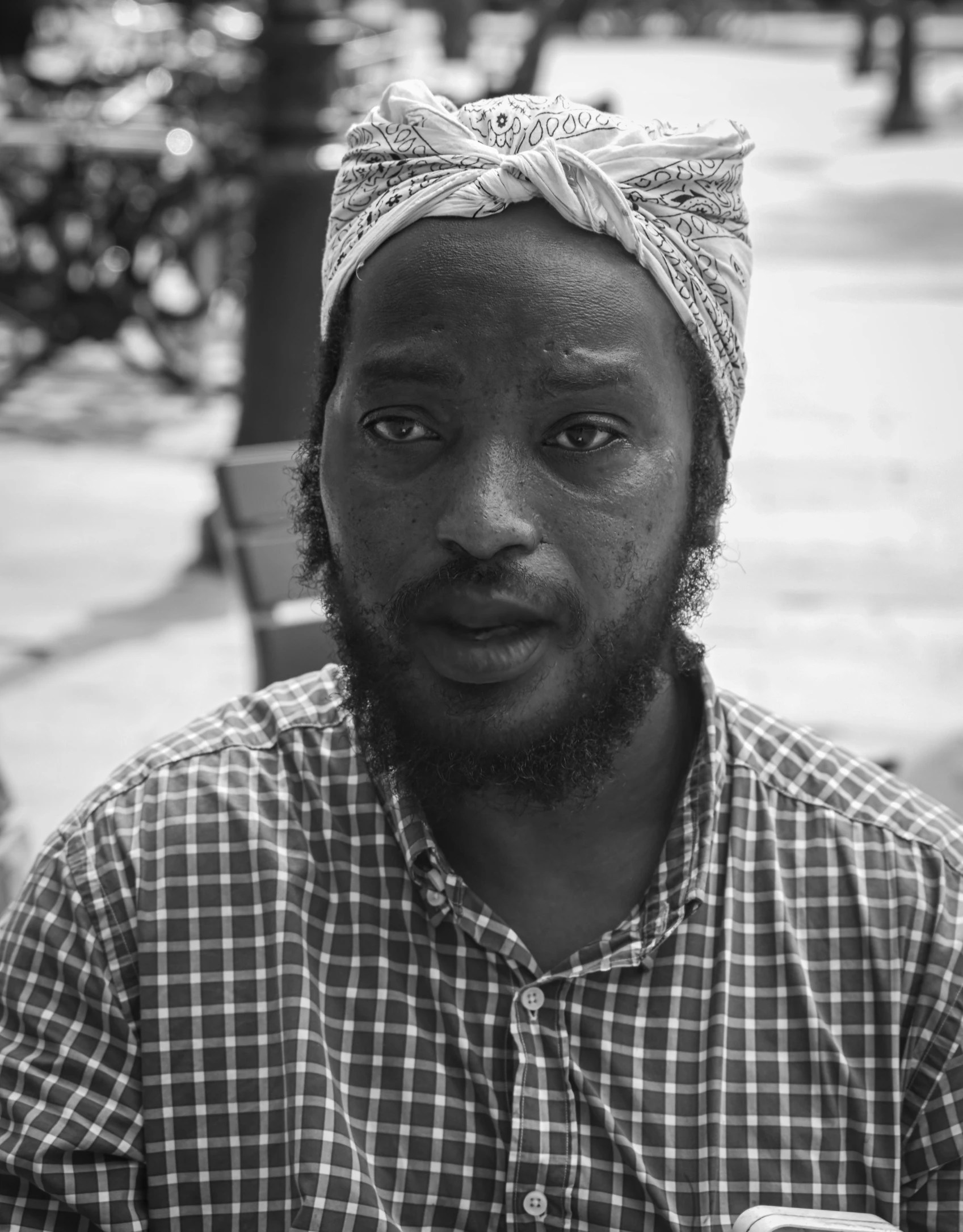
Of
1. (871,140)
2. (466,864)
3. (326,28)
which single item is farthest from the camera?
(871,140)

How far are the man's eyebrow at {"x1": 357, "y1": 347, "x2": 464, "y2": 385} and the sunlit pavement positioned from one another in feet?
5.20

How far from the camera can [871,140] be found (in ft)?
71.0

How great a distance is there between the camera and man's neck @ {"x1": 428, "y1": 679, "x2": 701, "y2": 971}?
1877 mm

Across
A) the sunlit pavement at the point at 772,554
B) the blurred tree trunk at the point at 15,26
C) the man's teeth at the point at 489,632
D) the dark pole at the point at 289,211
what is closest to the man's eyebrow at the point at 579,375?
the man's teeth at the point at 489,632

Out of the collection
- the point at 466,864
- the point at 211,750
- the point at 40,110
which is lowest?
the point at 466,864

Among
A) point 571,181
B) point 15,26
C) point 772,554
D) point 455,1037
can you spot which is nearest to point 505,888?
point 455,1037

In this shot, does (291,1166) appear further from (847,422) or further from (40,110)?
(40,110)

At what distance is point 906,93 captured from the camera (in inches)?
859

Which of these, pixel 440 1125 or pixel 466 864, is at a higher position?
pixel 466 864

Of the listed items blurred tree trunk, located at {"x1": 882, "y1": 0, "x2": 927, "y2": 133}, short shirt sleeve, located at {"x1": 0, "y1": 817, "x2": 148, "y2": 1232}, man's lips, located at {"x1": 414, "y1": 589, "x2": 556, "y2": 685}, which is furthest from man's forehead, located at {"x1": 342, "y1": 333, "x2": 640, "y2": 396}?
blurred tree trunk, located at {"x1": 882, "y1": 0, "x2": 927, "y2": 133}

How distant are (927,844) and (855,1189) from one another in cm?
39

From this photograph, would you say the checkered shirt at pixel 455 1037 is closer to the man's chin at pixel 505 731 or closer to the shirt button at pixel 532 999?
the shirt button at pixel 532 999

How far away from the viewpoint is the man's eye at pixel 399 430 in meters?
1.73

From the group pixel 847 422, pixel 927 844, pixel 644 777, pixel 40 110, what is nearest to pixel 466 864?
pixel 644 777
